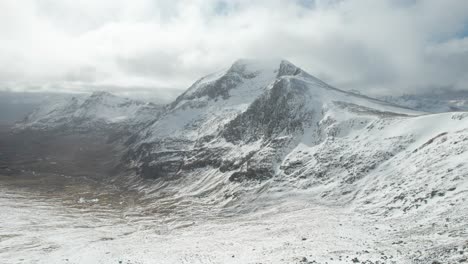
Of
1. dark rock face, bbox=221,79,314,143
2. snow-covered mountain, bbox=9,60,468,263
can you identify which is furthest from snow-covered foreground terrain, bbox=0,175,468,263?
dark rock face, bbox=221,79,314,143

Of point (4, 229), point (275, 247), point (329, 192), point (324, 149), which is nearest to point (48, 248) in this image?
point (4, 229)

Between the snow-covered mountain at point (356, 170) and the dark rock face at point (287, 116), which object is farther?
the dark rock face at point (287, 116)

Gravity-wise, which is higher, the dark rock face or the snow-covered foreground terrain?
the dark rock face

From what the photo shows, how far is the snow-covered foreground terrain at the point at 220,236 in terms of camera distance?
1766 inches

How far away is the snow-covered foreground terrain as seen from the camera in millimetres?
44844

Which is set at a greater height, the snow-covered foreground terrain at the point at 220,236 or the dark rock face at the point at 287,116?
the dark rock face at the point at 287,116

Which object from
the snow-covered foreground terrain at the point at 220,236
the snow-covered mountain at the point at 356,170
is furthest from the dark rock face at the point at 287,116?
the snow-covered foreground terrain at the point at 220,236

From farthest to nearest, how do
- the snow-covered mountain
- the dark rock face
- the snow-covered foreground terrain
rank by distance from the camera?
the dark rock face
the snow-covered mountain
the snow-covered foreground terrain

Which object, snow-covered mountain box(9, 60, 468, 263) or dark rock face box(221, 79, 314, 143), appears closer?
snow-covered mountain box(9, 60, 468, 263)

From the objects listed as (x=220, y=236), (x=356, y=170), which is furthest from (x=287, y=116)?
(x=220, y=236)

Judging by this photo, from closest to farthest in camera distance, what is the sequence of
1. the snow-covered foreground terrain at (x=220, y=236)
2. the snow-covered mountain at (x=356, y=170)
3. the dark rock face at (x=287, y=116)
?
the snow-covered foreground terrain at (x=220, y=236) < the snow-covered mountain at (x=356, y=170) < the dark rock face at (x=287, y=116)

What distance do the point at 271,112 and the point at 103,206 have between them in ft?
337

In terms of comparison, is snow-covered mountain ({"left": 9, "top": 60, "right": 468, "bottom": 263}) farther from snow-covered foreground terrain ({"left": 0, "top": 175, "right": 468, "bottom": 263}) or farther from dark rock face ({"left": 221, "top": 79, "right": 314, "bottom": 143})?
snow-covered foreground terrain ({"left": 0, "top": 175, "right": 468, "bottom": 263})

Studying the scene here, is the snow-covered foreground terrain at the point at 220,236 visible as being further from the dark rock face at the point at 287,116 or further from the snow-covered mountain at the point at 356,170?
the dark rock face at the point at 287,116
